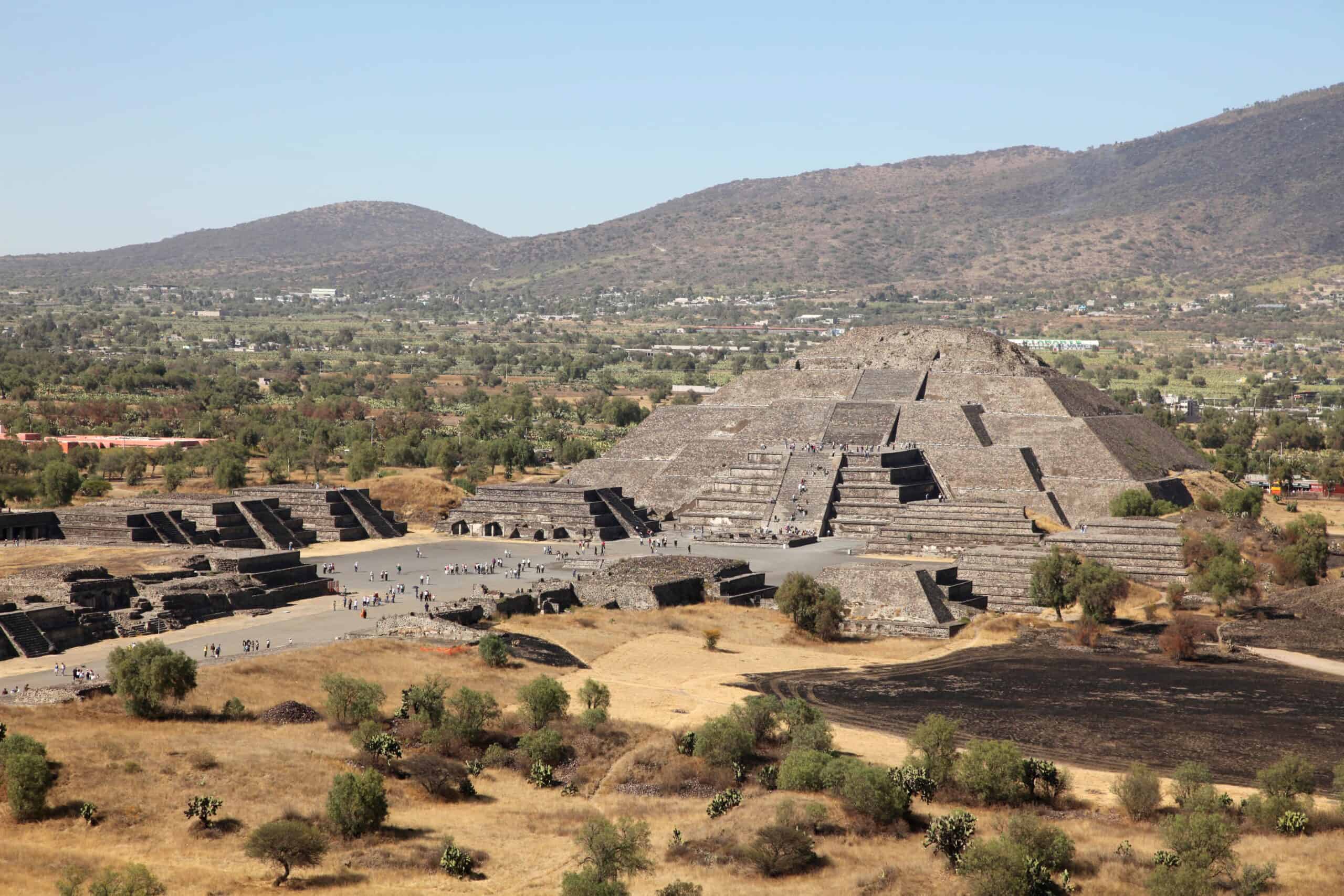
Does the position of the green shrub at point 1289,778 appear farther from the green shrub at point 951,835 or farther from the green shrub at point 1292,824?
the green shrub at point 951,835

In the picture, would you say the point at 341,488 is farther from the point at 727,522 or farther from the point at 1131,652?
the point at 1131,652

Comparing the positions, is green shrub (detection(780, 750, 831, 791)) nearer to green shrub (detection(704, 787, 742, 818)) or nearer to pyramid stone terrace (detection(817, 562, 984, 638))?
green shrub (detection(704, 787, 742, 818))

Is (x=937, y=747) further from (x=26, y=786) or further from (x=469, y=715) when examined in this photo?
(x=26, y=786)

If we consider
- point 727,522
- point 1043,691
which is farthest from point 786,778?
point 727,522

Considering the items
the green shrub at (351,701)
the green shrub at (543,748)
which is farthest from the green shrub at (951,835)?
the green shrub at (351,701)

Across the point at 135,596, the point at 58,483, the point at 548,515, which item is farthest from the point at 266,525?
the point at 135,596
